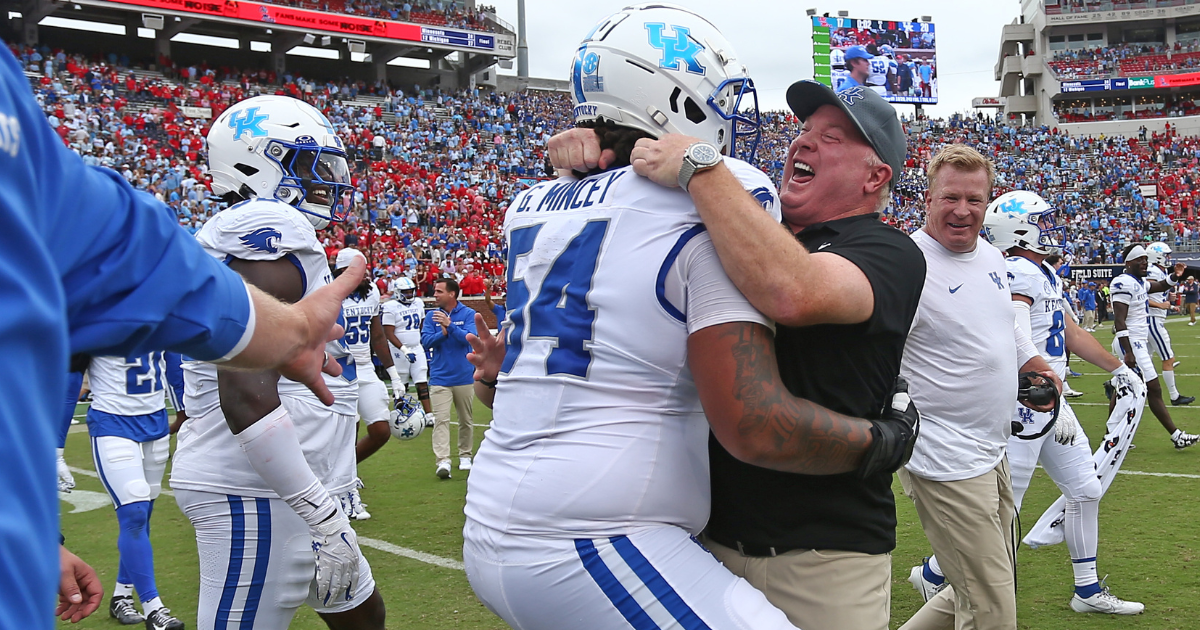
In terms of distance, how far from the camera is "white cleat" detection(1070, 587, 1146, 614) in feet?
17.0

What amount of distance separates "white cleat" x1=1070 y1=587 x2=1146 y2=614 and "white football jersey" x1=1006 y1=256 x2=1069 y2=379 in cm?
172

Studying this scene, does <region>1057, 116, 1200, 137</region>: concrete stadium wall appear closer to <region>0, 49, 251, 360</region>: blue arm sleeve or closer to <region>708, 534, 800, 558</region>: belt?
<region>708, 534, 800, 558</region>: belt

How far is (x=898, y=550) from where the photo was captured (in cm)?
662

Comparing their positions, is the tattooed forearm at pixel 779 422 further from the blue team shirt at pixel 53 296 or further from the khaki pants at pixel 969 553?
the khaki pants at pixel 969 553

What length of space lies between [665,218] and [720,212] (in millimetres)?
136

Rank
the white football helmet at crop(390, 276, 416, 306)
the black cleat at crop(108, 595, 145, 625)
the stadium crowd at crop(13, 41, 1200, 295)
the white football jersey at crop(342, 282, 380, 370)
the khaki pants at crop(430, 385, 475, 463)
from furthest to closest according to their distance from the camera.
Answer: the stadium crowd at crop(13, 41, 1200, 295) < the white football helmet at crop(390, 276, 416, 306) < the khaki pants at crop(430, 385, 475, 463) < the white football jersey at crop(342, 282, 380, 370) < the black cleat at crop(108, 595, 145, 625)

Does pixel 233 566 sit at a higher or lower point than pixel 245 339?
lower

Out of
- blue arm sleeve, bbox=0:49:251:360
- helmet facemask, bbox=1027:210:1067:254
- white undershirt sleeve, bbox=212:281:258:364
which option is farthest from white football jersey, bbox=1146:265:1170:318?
blue arm sleeve, bbox=0:49:251:360

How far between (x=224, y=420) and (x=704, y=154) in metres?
2.24

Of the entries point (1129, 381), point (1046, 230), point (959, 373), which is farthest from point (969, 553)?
point (1129, 381)

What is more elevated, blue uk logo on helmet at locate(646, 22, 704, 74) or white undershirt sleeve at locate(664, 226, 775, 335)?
blue uk logo on helmet at locate(646, 22, 704, 74)

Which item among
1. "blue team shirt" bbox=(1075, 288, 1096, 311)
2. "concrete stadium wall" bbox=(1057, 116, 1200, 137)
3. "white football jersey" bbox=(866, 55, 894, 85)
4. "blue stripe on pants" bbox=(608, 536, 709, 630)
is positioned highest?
"white football jersey" bbox=(866, 55, 894, 85)

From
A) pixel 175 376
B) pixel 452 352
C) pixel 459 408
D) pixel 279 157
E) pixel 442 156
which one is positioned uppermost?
pixel 442 156

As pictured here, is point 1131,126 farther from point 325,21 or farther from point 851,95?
point 851,95
